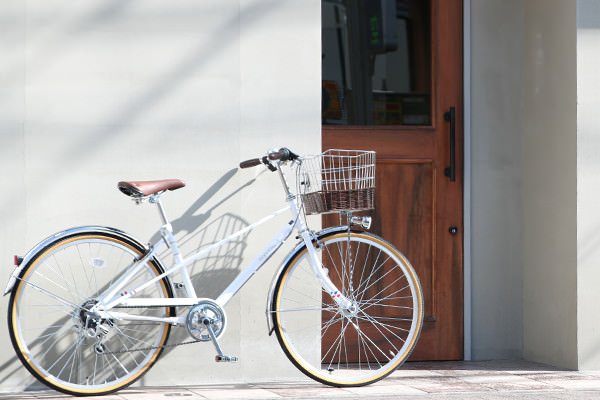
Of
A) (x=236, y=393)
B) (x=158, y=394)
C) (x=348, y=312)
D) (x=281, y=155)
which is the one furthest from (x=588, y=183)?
(x=158, y=394)

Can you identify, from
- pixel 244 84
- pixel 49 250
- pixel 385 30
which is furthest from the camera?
pixel 385 30

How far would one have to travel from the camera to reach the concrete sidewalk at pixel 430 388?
4004 mm

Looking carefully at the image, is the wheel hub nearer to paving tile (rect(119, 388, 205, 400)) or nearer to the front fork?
paving tile (rect(119, 388, 205, 400))

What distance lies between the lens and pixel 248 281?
14.6ft

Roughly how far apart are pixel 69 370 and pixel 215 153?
4.26 feet

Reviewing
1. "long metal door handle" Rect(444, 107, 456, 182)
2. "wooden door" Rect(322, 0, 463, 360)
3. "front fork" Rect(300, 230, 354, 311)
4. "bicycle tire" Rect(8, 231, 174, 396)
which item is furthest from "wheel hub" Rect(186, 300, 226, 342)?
"long metal door handle" Rect(444, 107, 456, 182)

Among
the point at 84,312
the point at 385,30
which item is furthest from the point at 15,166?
the point at 385,30

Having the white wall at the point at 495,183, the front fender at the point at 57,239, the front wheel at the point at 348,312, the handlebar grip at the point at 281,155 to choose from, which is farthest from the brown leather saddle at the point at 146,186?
the white wall at the point at 495,183

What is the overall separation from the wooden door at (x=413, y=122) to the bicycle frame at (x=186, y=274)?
92 cm

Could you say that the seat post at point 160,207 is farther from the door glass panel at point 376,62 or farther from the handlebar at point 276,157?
the door glass panel at point 376,62

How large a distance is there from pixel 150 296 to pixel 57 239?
62cm

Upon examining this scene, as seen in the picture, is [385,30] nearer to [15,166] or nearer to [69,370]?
[15,166]

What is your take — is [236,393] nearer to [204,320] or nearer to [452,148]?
[204,320]

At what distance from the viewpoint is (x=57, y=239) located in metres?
3.85
